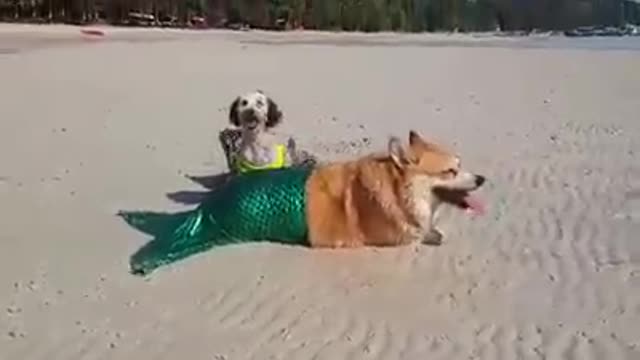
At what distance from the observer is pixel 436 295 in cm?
690

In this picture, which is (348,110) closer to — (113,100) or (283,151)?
(113,100)

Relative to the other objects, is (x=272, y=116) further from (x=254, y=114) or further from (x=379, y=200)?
(x=379, y=200)

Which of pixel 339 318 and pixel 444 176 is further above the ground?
pixel 444 176

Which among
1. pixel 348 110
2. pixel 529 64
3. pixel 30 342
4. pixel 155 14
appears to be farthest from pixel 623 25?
pixel 30 342

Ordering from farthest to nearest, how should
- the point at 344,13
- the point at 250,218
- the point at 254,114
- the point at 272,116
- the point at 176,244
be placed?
1. the point at 344,13
2. the point at 272,116
3. the point at 254,114
4. the point at 250,218
5. the point at 176,244

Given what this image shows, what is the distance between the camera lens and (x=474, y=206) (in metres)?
8.95

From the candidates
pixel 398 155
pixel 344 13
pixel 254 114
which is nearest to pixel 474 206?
pixel 398 155

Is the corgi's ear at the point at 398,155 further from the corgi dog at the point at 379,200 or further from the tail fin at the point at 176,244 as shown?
the tail fin at the point at 176,244

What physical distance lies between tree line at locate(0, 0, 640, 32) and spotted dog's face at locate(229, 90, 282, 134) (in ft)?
112

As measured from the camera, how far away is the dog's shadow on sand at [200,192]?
370 inches

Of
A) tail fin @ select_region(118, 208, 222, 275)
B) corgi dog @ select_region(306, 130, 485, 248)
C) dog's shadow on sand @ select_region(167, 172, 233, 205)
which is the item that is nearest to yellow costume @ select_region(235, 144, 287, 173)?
dog's shadow on sand @ select_region(167, 172, 233, 205)

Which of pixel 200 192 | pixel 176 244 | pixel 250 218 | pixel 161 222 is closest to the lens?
pixel 176 244

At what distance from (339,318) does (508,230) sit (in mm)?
2273

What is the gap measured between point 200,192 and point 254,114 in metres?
1.01
